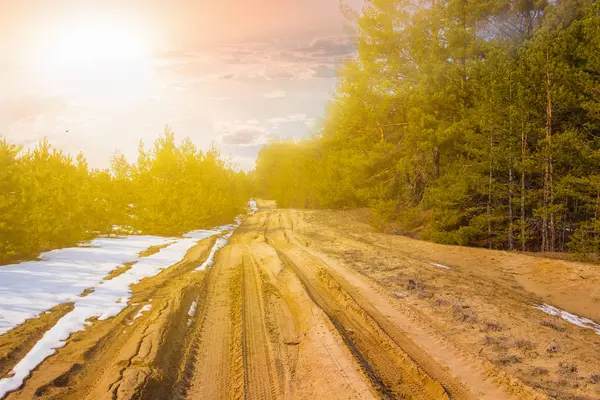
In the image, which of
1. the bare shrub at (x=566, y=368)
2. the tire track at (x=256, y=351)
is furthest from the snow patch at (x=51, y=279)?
the bare shrub at (x=566, y=368)

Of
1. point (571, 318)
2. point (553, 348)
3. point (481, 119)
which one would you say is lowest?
point (571, 318)

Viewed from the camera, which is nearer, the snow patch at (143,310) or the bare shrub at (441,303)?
the snow patch at (143,310)

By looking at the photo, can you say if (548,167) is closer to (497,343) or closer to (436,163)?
(436,163)

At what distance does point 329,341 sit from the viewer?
505 centimetres

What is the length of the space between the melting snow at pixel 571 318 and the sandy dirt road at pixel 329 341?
0.28 metres

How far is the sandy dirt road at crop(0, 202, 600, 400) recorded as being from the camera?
3975mm

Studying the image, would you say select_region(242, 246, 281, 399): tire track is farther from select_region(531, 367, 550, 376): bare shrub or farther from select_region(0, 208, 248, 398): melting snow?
select_region(531, 367, 550, 376): bare shrub

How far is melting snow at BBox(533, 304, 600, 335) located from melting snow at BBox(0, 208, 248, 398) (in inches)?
369

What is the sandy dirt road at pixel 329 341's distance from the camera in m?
3.97

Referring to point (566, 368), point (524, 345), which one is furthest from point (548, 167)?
point (566, 368)

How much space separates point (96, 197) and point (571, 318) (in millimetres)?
24842

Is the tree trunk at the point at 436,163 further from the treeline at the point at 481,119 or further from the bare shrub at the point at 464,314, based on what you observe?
the bare shrub at the point at 464,314

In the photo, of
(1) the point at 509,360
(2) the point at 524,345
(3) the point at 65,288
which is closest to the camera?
(1) the point at 509,360

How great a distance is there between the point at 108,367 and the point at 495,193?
15793 mm
